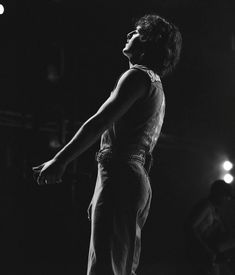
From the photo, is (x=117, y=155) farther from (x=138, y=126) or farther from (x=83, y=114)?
(x=83, y=114)

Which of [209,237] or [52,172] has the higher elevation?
[52,172]

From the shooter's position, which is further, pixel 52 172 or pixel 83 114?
pixel 83 114

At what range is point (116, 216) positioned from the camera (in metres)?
1.59

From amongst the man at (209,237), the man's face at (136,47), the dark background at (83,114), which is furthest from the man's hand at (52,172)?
the dark background at (83,114)

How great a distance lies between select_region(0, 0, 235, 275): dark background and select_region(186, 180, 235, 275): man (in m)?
1.71

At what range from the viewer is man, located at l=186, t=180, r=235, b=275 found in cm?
454

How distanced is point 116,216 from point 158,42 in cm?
66

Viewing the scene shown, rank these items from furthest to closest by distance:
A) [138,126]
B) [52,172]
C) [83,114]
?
[83,114] < [138,126] < [52,172]

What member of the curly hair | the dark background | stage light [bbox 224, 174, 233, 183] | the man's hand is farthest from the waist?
stage light [bbox 224, 174, 233, 183]

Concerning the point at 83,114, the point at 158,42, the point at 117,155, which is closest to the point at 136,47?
the point at 158,42

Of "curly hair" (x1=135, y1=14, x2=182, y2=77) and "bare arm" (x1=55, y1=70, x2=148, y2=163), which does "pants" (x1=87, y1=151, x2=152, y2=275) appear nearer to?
"bare arm" (x1=55, y1=70, x2=148, y2=163)

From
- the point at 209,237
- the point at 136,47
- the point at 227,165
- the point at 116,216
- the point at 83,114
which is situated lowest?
the point at 209,237

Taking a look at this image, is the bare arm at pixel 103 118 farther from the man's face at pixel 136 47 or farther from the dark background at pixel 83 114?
the dark background at pixel 83 114

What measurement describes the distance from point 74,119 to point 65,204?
43.7 inches
